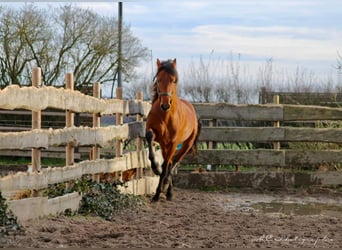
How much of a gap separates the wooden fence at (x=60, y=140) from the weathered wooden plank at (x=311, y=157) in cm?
317

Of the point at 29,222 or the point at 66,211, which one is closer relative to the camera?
the point at 29,222

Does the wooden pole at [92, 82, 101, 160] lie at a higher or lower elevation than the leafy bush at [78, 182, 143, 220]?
higher

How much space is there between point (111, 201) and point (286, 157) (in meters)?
4.85

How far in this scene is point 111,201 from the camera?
7.96 meters

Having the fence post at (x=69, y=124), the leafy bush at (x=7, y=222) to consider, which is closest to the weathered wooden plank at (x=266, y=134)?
the fence post at (x=69, y=124)

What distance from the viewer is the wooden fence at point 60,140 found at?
632cm

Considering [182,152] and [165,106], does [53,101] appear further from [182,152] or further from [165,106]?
[182,152]

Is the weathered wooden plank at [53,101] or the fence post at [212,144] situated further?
the fence post at [212,144]

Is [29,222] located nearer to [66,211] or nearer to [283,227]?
[66,211]

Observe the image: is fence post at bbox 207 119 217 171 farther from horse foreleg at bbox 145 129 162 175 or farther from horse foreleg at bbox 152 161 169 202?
horse foreleg at bbox 145 129 162 175

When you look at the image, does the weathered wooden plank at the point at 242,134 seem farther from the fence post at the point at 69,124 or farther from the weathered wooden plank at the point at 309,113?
the fence post at the point at 69,124

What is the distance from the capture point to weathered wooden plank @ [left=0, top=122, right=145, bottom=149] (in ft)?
20.8

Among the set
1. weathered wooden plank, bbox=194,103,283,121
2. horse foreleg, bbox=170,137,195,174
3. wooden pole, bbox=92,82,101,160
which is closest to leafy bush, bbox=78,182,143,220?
wooden pole, bbox=92,82,101,160

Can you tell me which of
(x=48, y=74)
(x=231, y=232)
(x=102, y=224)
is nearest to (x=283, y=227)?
(x=231, y=232)
